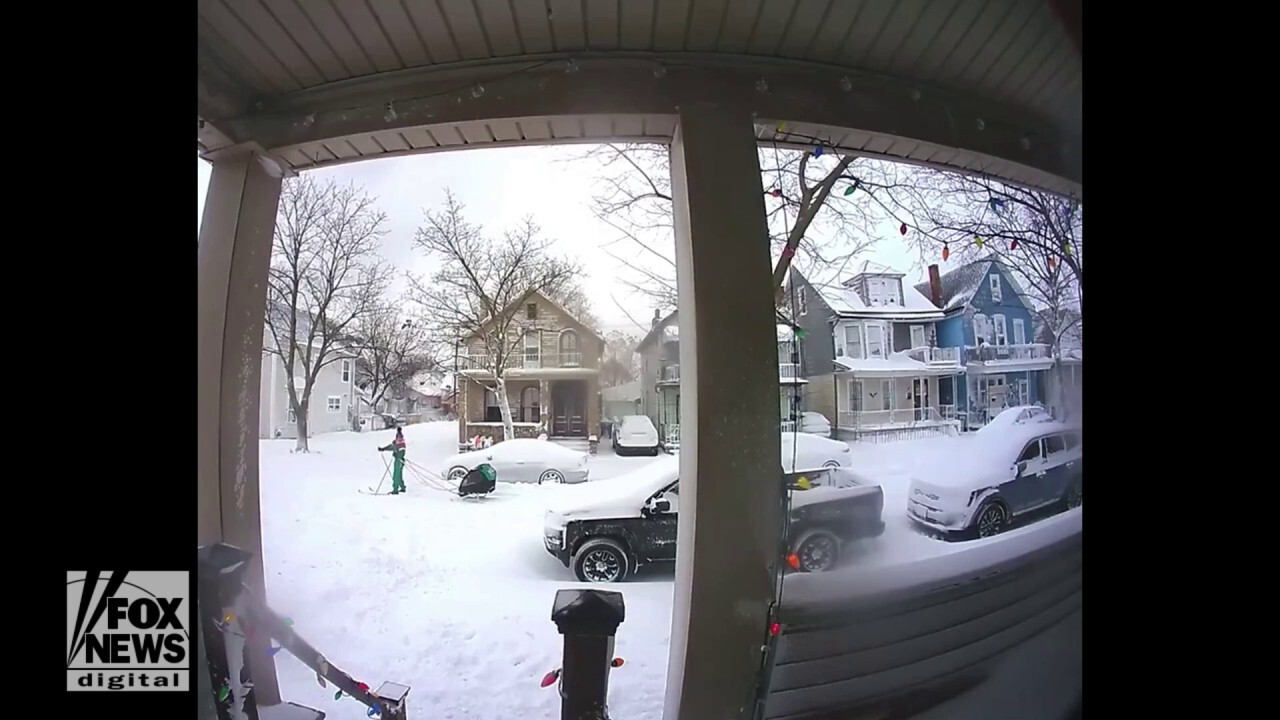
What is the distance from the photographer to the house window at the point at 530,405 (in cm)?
68

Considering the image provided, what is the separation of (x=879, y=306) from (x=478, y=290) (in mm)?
704

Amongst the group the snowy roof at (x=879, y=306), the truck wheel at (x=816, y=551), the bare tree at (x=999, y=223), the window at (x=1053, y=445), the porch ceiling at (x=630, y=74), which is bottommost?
the truck wheel at (x=816, y=551)

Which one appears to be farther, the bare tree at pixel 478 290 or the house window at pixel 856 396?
the house window at pixel 856 396

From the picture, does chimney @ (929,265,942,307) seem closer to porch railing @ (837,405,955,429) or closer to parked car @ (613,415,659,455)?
porch railing @ (837,405,955,429)

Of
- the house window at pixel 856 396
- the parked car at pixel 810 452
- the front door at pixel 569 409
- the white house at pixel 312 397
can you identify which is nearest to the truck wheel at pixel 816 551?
the parked car at pixel 810 452

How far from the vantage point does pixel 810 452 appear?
0.79 metres

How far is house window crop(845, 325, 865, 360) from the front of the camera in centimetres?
81

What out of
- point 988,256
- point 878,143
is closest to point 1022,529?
point 988,256

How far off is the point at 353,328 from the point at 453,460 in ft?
0.79
